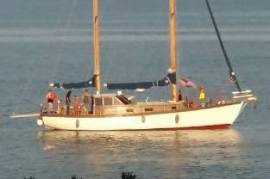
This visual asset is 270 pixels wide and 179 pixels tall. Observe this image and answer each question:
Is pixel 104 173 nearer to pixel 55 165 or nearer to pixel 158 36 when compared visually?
pixel 55 165

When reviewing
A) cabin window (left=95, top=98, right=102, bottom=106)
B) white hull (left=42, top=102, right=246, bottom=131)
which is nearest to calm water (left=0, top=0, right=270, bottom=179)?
white hull (left=42, top=102, right=246, bottom=131)

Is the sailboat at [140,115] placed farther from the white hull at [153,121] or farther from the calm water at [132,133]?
the calm water at [132,133]

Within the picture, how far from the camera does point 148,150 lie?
68.8 meters

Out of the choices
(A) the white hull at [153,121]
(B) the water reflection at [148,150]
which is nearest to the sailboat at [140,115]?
(A) the white hull at [153,121]

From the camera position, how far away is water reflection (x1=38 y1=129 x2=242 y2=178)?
210ft

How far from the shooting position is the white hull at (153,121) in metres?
72.6

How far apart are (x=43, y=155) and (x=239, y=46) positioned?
266 feet

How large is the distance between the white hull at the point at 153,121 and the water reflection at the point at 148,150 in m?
0.32

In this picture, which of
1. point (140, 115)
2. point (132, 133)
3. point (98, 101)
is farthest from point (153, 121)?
point (98, 101)

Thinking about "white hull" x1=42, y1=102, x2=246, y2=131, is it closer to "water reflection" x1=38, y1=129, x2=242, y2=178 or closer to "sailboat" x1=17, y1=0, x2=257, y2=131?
"sailboat" x1=17, y1=0, x2=257, y2=131

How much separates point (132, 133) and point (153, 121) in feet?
4.06

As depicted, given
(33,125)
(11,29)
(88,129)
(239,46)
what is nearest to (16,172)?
(88,129)

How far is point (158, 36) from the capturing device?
168 meters

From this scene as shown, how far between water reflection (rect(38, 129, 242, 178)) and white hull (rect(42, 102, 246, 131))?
0.32m
